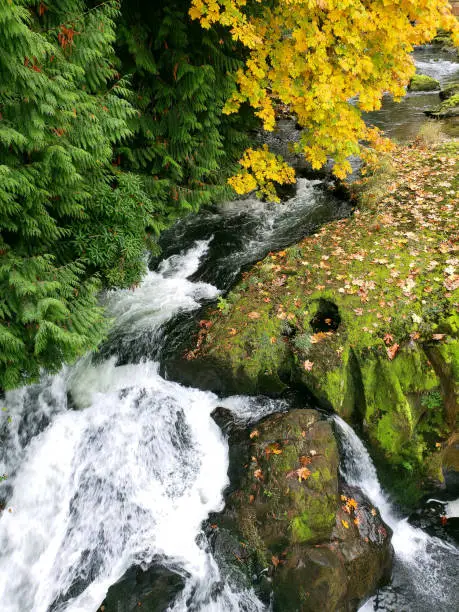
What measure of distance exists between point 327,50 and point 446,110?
11.1 meters

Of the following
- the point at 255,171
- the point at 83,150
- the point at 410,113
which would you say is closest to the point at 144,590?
the point at 83,150

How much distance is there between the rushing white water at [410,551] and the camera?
16.7ft

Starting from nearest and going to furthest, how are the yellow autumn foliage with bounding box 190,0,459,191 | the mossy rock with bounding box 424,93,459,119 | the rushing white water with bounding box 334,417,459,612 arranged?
the rushing white water with bounding box 334,417,459,612 < the yellow autumn foliage with bounding box 190,0,459,191 < the mossy rock with bounding box 424,93,459,119

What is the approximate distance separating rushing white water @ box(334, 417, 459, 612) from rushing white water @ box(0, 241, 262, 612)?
6.16 ft

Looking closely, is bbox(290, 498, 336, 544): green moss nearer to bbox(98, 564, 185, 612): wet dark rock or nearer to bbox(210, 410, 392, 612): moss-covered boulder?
bbox(210, 410, 392, 612): moss-covered boulder

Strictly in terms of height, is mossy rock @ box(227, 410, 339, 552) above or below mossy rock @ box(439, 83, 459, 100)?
above

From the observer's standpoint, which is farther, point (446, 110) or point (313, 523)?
point (446, 110)

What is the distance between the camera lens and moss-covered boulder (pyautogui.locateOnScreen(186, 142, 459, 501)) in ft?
18.8

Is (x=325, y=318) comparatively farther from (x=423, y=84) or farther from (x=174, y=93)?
(x=423, y=84)

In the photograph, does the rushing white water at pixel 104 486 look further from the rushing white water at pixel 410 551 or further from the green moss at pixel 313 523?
the rushing white water at pixel 410 551

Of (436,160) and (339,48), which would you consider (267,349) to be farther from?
(436,160)

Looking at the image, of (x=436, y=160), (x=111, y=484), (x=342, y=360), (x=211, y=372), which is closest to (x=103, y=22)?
(x=211, y=372)

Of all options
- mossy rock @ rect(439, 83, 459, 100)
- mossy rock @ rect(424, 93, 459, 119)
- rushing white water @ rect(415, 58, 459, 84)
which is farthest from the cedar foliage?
rushing white water @ rect(415, 58, 459, 84)

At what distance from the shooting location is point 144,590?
4.59 metres
